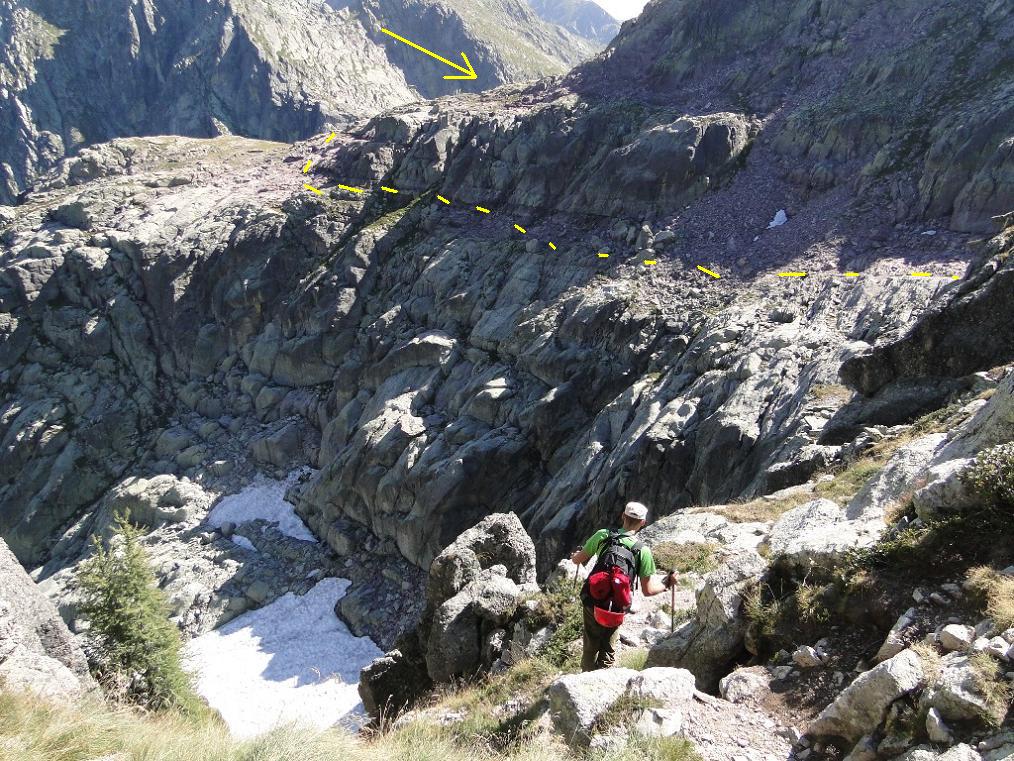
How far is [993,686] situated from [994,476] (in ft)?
11.9

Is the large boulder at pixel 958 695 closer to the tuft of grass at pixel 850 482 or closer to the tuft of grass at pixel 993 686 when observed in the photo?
the tuft of grass at pixel 993 686

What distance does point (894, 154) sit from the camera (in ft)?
131

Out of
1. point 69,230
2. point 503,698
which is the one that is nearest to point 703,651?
point 503,698

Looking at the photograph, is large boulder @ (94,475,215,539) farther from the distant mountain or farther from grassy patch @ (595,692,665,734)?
the distant mountain

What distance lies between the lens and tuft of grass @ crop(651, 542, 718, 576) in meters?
15.1

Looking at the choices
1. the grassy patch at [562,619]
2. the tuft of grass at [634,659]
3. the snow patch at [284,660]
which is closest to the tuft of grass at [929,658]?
the tuft of grass at [634,659]

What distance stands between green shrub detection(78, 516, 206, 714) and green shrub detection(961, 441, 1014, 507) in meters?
Answer: 20.8

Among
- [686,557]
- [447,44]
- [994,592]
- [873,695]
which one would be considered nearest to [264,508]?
[686,557]

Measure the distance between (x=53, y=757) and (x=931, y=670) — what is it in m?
9.44

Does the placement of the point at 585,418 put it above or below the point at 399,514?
above

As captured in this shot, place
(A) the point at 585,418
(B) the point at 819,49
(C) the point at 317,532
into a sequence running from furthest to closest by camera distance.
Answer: (B) the point at 819,49, (C) the point at 317,532, (A) the point at 585,418

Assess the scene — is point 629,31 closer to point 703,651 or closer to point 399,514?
point 399,514

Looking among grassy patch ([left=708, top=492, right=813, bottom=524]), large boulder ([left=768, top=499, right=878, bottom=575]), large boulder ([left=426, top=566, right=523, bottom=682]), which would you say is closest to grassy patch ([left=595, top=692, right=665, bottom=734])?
large boulder ([left=768, top=499, right=878, bottom=575])

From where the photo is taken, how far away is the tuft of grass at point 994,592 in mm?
7059
